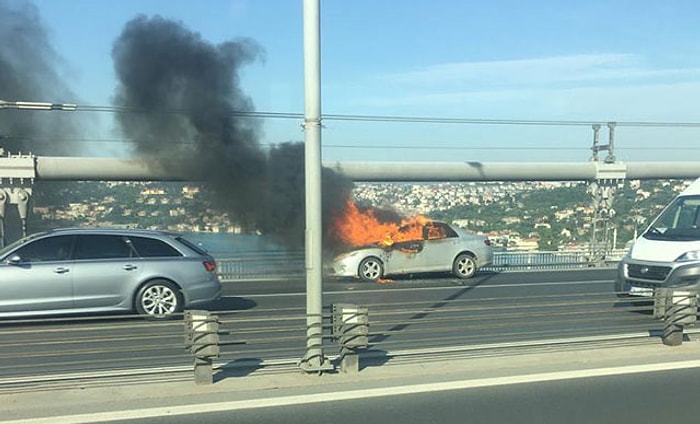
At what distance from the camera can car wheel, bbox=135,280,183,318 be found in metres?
10.2

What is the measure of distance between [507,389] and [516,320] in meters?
3.93

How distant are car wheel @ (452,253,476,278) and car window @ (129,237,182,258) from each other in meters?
8.91

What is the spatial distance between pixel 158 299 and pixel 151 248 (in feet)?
2.70

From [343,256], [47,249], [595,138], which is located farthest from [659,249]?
[595,138]

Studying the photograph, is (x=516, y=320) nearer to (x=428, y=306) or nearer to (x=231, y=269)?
(x=428, y=306)

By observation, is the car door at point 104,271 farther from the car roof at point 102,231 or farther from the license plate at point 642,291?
the license plate at point 642,291

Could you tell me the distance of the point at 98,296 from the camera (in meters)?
9.97

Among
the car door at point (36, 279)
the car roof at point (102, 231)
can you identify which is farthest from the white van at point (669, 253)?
the car door at point (36, 279)

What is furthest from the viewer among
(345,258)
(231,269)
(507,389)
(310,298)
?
(231,269)

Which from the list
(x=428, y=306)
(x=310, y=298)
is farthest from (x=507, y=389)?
(x=428, y=306)

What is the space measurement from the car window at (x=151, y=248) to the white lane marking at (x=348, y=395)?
5.44 m

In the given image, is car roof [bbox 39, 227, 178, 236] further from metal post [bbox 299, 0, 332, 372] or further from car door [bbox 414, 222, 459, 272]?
car door [bbox 414, 222, 459, 272]

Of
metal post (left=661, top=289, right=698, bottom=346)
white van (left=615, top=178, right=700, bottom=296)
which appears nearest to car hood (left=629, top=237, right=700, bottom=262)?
white van (left=615, top=178, right=700, bottom=296)

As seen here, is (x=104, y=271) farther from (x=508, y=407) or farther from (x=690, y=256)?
(x=690, y=256)
